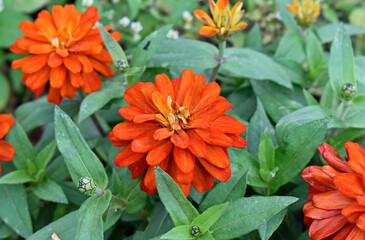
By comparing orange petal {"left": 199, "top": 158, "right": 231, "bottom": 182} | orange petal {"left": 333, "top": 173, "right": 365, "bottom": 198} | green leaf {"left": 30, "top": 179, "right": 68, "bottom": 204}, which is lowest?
green leaf {"left": 30, "top": 179, "right": 68, "bottom": 204}

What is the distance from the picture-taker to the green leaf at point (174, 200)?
2.54 feet

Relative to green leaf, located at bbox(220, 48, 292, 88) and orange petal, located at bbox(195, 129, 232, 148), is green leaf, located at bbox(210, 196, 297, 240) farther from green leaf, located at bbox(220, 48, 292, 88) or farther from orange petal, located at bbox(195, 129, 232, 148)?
green leaf, located at bbox(220, 48, 292, 88)

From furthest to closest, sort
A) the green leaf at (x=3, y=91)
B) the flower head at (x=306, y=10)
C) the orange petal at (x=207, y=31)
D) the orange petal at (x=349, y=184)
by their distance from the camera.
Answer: the green leaf at (x=3, y=91) → the flower head at (x=306, y=10) → the orange petal at (x=207, y=31) → the orange petal at (x=349, y=184)

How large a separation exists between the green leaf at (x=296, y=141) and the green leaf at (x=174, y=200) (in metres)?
0.27

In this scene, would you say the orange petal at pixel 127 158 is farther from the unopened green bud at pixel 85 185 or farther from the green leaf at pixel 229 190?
the green leaf at pixel 229 190

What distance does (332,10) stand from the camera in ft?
6.50

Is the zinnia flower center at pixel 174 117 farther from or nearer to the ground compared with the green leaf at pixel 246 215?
farther from the ground

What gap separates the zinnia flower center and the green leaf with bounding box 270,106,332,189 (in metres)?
0.30

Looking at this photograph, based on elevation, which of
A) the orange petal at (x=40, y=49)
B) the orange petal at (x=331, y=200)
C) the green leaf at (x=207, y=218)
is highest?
the orange petal at (x=40, y=49)

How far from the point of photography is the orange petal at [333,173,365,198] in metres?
0.71

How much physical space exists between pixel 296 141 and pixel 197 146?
1.03 ft

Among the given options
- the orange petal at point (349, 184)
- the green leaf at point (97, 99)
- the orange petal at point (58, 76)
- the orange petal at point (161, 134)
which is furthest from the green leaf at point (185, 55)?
the orange petal at point (349, 184)

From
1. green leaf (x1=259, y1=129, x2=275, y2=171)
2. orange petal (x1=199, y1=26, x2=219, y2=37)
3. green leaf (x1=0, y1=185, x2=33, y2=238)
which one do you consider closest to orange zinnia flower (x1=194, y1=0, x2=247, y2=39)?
orange petal (x1=199, y1=26, x2=219, y2=37)

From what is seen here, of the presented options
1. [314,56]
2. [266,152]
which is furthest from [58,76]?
[314,56]
